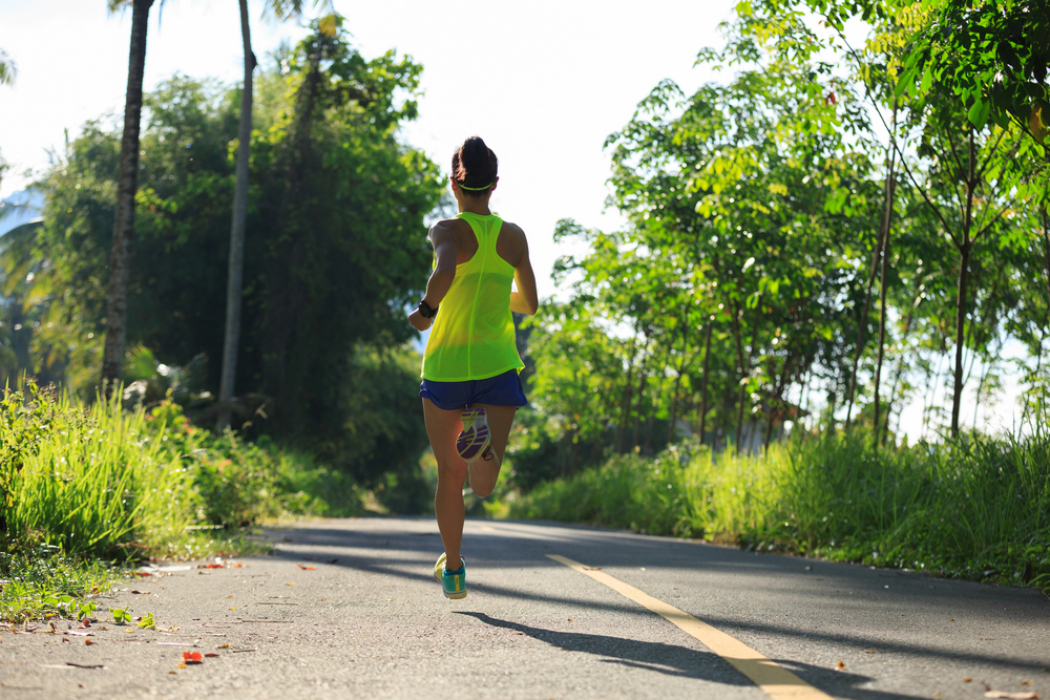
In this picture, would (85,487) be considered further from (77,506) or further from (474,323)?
(474,323)

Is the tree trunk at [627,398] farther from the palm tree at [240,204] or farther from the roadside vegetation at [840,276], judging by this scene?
the palm tree at [240,204]

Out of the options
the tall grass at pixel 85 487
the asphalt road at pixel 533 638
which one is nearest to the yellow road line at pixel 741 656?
the asphalt road at pixel 533 638

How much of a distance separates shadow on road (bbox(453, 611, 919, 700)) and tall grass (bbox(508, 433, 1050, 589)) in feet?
9.99

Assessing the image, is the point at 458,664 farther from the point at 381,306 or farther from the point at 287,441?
the point at 381,306

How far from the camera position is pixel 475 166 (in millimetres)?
4520

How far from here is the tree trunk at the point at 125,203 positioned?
11141 mm

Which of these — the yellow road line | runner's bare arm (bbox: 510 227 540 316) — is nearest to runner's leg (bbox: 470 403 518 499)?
runner's bare arm (bbox: 510 227 540 316)

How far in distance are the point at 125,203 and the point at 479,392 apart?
8474 mm

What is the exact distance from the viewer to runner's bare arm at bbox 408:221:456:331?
13.6ft

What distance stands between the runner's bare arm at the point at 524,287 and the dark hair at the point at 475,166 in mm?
304

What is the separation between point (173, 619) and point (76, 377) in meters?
21.3

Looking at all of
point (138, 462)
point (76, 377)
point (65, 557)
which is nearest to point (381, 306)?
point (76, 377)

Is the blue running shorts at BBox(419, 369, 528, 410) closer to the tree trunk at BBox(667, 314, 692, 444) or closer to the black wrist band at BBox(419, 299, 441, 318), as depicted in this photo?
the black wrist band at BBox(419, 299, 441, 318)

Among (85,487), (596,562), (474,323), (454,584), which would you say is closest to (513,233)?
(474,323)
